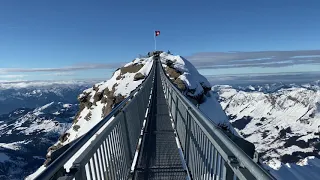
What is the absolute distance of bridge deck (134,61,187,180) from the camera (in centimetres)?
841

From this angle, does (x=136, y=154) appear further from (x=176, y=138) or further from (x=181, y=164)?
(x=176, y=138)

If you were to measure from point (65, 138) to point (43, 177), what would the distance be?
56097 millimetres

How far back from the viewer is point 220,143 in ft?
14.7

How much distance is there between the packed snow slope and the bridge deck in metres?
26.3

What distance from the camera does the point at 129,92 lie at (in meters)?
45.9

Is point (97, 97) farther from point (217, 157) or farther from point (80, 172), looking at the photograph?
point (80, 172)

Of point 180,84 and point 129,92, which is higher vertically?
point 180,84

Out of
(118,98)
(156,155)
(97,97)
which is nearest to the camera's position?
(156,155)

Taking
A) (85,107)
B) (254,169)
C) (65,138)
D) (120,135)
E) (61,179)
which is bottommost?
(65,138)

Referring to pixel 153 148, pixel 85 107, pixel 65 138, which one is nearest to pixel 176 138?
pixel 153 148

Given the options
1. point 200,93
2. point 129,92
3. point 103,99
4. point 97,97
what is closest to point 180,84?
point 200,93

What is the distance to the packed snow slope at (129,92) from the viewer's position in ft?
144

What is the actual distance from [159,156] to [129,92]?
36.2 metres

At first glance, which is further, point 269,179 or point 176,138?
point 176,138
